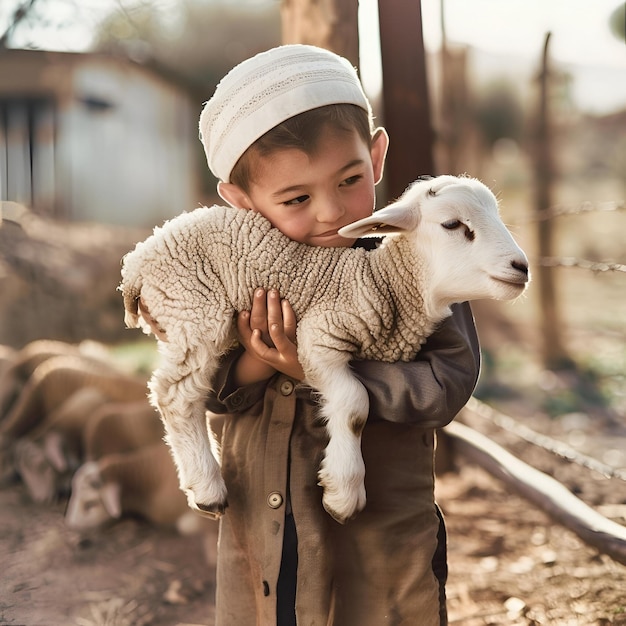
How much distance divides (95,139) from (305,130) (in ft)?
26.7

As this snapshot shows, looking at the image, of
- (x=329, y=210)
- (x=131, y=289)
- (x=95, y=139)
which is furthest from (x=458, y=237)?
(x=95, y=139)

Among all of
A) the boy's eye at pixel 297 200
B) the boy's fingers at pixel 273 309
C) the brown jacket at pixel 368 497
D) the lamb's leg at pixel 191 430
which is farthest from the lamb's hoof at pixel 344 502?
the boy's eye at pixel 297 200

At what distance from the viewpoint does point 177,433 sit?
1688mm

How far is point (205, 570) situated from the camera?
12.1 ft

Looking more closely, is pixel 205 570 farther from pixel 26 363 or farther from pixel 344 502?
pixel 344 502

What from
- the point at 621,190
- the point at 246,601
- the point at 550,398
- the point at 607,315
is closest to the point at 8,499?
the point at 246,601

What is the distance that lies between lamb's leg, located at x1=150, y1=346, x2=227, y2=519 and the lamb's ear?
446mm

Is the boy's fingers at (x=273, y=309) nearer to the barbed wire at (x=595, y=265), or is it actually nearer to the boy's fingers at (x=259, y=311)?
the boy's fingers at (x=259, y=311)

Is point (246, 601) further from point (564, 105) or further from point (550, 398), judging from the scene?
point (564, 105)

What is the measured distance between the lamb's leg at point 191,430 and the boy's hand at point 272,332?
0.37 feet

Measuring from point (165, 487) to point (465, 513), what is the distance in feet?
5.43

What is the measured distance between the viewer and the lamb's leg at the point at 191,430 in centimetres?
167

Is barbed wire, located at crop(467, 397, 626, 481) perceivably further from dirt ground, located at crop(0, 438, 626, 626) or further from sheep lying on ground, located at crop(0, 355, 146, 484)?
sheep lying on ground, located at crop(0, 355, 146, 484)

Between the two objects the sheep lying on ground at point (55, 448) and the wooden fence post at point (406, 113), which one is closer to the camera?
the wooden fence post at point (406, 113)
